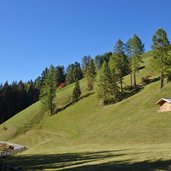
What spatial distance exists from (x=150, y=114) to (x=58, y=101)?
213 ft

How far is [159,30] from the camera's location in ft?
278

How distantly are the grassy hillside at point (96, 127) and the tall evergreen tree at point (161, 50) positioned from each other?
507 cm

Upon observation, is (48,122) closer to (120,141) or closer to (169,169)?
(120,141)

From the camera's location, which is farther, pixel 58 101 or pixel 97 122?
pixel 58 101

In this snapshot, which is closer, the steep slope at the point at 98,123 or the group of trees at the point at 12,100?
the steep slope at the point at 98,123

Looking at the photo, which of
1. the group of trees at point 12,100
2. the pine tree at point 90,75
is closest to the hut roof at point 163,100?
the pine tree at point 90,75

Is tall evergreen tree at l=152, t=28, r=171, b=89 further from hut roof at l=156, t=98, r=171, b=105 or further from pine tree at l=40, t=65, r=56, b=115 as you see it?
pine tree at l=40, t=65, r=56, b=115

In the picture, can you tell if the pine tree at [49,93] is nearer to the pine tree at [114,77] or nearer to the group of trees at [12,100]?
the pine tree at [114,77]

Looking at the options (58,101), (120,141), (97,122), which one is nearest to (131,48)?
(97,122)

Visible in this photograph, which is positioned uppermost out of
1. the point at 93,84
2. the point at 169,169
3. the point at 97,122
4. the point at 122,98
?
the point at 93,84

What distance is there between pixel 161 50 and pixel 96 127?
2413 cm

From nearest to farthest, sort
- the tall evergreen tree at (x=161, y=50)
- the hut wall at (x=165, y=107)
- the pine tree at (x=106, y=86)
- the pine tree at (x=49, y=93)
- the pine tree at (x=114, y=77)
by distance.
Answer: the hut wall at (x=165, y=107), the tall evergreen tree at (x=161, y=50), the pine tree at (x=114, y=77), the pine tree at (x=106, y=86), the pine tree at (x=49, y=93)

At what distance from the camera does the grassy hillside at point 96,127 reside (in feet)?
167

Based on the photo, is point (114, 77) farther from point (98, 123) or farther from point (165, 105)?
point (165, 105)
